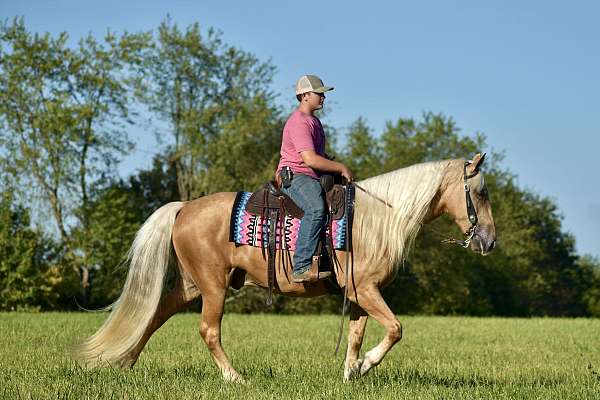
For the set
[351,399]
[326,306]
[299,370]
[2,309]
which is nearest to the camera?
[351,399]

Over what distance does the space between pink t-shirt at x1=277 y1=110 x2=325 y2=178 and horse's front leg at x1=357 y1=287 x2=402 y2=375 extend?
4.58 ft

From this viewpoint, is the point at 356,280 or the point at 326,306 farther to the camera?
the point at 326,306

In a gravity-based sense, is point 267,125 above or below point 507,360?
above

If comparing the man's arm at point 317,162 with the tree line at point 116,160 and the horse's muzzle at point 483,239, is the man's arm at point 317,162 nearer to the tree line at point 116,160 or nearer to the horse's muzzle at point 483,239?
the horse's muzzle at point 483,239

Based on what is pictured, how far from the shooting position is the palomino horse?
904 centimetres

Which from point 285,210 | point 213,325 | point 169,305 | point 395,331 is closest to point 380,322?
point 395,331

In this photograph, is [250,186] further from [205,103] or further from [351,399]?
[351,399]

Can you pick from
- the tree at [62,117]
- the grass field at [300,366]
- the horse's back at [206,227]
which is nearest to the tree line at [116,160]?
the tree at [62,117]

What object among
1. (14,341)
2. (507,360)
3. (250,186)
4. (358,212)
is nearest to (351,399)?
(358,212)

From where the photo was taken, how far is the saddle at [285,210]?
912 centimetres

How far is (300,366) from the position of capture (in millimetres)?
11422

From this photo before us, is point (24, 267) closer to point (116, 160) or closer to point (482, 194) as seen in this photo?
point (116, 160)

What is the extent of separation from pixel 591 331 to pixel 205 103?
93.2 feet

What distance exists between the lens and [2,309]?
118 ft
